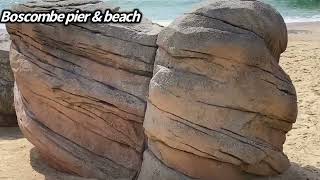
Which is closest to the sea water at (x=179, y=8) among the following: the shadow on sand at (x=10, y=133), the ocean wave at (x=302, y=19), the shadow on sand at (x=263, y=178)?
the ocean wave at (x=302, y=19)

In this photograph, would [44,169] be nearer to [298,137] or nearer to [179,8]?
[298,137]

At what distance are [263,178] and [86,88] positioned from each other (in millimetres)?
1976

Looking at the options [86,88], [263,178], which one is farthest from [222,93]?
[86,88]

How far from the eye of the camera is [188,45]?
Answer: 15.2 feet

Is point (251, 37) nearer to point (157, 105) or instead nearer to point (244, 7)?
point (244, 7)

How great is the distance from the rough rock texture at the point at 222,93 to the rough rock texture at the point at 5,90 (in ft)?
12.6

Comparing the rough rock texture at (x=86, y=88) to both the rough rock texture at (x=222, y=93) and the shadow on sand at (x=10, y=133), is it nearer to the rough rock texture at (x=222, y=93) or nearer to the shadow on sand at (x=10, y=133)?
the rough rock texture at (x=222, y=93)

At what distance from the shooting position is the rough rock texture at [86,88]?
17.3 ft

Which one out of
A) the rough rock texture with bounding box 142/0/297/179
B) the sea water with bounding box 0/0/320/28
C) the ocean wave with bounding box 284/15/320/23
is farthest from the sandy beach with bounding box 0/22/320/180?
the sea water with bounding box 0/0/320/28

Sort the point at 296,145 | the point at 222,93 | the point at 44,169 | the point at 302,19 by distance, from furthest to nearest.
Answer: the point at 302,19 < the point at 296,145 < the point at 44,169 < the point at 222,93

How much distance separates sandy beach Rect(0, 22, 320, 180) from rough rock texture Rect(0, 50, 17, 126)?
21 cm

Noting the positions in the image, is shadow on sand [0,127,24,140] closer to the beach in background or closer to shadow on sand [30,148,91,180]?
the beach in background

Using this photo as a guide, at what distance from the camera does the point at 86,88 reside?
542cm

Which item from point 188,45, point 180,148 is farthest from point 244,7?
point 180,148
